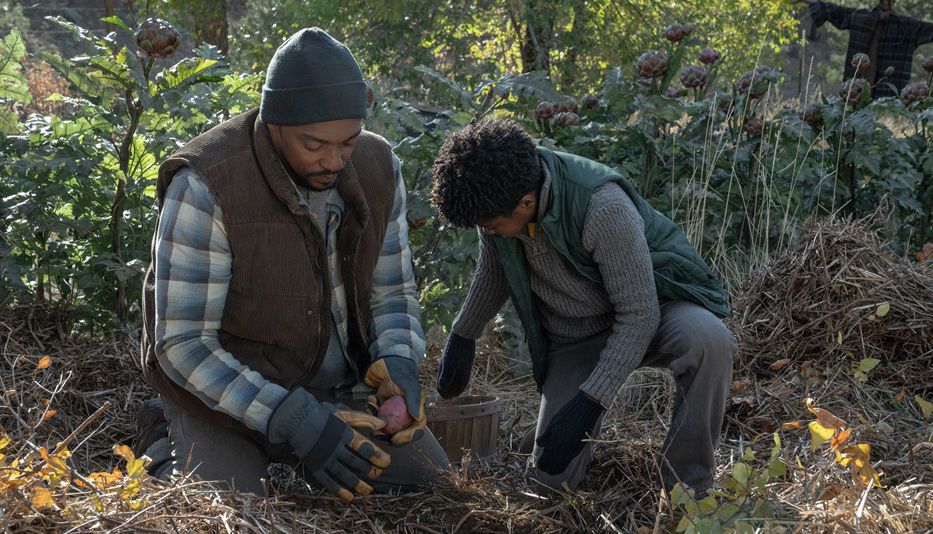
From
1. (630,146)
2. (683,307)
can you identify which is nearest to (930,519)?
(683,307)

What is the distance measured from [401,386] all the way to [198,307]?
22.2 inches

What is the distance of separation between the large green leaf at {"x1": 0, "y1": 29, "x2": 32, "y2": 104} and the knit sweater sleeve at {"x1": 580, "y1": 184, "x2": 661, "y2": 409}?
222cm

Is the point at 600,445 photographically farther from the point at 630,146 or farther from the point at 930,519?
the point at 630,146

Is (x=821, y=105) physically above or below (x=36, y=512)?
above

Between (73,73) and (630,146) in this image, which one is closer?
(73,73)

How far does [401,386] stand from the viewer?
8.97 ft

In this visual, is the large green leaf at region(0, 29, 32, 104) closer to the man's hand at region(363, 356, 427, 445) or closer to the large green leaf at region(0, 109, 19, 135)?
the large green leaf at region(0, 109, 19, 135)

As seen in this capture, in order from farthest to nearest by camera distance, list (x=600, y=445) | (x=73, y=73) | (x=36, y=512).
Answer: (x=73, y=73) < (x=600, y=445) < (x=36, y=512)

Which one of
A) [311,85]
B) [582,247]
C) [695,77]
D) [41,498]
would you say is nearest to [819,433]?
[582,247]

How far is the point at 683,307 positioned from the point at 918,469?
845 mm

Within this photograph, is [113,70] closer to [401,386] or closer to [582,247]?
[401,386]

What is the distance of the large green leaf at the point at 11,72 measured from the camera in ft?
12.2

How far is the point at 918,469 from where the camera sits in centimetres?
296

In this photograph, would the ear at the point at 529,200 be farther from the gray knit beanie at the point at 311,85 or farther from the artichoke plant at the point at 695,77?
the artichoke plant at the point at 695,77
